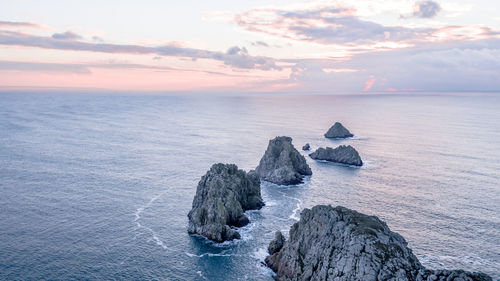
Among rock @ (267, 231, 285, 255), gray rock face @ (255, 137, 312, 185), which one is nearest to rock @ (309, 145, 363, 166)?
gray rock face @ (255, 137, 312, 185)

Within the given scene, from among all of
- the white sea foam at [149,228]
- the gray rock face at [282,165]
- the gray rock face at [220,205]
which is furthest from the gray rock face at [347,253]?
the gray rock face at [282,165]

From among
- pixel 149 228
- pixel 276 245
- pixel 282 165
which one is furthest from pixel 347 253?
pixel 282 165

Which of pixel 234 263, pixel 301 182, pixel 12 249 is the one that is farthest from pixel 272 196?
pixel 12 249

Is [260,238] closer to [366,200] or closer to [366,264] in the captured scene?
[366,264]

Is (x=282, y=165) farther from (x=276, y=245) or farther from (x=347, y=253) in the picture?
(x=347, y=253)

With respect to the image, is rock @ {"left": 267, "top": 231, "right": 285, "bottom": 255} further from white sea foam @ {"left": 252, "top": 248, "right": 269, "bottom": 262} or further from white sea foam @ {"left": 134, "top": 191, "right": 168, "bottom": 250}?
white sea foam @ {"left": 134, "top": 191, "right": 168, "bottom": 250}
